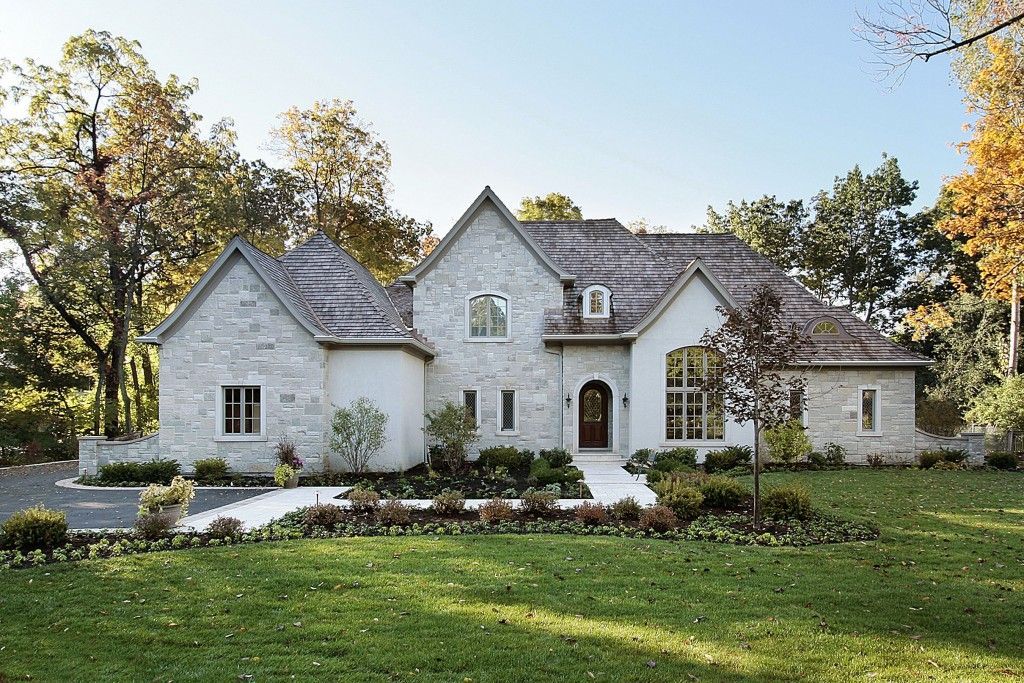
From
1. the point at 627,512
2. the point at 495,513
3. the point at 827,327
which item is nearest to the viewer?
the point at 495,513

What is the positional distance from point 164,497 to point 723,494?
9.36 meters

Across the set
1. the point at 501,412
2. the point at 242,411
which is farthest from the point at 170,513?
the point at 501,412

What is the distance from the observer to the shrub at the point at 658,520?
32.3 ft

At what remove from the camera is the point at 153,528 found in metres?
9.29

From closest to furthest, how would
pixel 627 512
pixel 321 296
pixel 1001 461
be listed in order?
pixel 627 512, pixel 321 296, pixel 1001 461

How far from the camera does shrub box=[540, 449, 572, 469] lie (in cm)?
1788

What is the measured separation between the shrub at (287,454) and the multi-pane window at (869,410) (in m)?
17.2

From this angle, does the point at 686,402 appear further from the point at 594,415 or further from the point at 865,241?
the point at 865,241

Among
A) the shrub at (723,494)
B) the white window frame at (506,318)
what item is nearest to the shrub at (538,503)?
the shrub at (723,494)

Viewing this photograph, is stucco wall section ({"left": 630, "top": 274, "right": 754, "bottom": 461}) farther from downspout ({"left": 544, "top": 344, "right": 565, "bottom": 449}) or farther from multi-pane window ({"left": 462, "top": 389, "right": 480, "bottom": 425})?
multi-pane window ({"left": 462, "top": 389, "right": 480, "bottom": 425})

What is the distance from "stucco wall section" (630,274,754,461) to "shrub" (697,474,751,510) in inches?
302

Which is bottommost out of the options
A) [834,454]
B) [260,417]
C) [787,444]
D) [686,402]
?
[834,454]

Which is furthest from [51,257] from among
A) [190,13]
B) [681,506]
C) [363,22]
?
[681,506]

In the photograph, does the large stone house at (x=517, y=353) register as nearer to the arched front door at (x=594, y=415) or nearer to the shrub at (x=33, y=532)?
the arched front door at (x=594, y=415)
